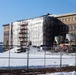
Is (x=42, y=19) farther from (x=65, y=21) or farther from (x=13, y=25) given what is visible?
(x=13, y=25)

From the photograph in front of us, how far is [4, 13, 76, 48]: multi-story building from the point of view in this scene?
133 metres

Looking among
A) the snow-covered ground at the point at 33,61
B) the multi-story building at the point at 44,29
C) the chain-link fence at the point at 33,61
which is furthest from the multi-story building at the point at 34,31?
the snow-covered ground at the point at 33,61

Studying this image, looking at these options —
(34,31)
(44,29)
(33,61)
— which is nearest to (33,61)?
(33,61)

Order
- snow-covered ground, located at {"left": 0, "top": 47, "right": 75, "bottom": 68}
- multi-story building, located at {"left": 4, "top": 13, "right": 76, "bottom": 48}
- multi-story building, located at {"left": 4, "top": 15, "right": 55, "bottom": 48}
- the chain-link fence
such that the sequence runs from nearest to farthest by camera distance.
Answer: the chain-link fence
snow-covered ground, located at {"left": 0, "top": 47, "right": 75, "bottom": 68}
multi-story building, located at {"left": 4, "top": 13, "right": 76, "bottom": 48}
multi-story building, located at {"left": 4, "top": 15, "right": 55, "bottom": 48}

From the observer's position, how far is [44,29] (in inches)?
5433

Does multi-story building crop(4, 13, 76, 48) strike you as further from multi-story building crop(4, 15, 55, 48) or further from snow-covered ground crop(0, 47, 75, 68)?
snow-covered ground crop(0, 47, 75, 68)

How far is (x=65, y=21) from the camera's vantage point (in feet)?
449

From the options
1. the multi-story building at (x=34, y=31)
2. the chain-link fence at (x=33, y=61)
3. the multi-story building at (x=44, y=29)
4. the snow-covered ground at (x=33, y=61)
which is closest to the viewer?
the chain-link fence at (x=33, y=61)

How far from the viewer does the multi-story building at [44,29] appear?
133m

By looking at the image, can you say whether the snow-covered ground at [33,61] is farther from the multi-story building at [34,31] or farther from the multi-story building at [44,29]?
the multi-story building at [34,31]

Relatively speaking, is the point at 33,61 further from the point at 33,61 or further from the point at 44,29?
the point at 44,29

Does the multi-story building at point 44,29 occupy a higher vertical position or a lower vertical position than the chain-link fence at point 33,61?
higher

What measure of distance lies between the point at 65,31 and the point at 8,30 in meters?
53.8

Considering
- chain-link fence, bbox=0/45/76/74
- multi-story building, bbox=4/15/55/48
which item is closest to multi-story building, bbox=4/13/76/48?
multi-story building, bbox=4/15/55/48
